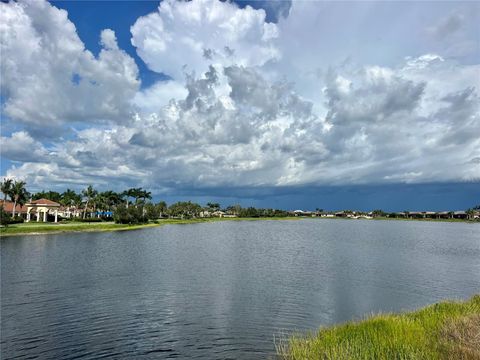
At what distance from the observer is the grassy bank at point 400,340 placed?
50.5 ft

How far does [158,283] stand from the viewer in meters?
39.5

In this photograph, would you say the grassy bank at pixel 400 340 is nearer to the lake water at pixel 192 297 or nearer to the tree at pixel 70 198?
the lake water at pixel 192 297

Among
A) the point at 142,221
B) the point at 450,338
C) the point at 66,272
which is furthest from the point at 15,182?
the point at 450,338

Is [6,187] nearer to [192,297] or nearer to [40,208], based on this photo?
[40,208]

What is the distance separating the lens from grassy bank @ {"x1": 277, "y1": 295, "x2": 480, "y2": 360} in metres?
15.4

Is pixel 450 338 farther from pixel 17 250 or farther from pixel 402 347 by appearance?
pixel 17 250

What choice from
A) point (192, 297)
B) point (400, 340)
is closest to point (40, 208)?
point (192, 297)

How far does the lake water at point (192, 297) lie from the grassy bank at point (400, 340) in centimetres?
413

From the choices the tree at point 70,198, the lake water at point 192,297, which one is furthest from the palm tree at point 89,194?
the lake water at point 192,297

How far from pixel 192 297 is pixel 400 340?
20069 mm

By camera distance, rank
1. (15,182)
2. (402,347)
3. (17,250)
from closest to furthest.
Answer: (402,347)
(17,250)
(15,182)

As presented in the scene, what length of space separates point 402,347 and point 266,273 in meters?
30.7

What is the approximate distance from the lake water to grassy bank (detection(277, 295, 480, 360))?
163 inches

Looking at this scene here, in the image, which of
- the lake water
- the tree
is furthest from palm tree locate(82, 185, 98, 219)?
the lake water
